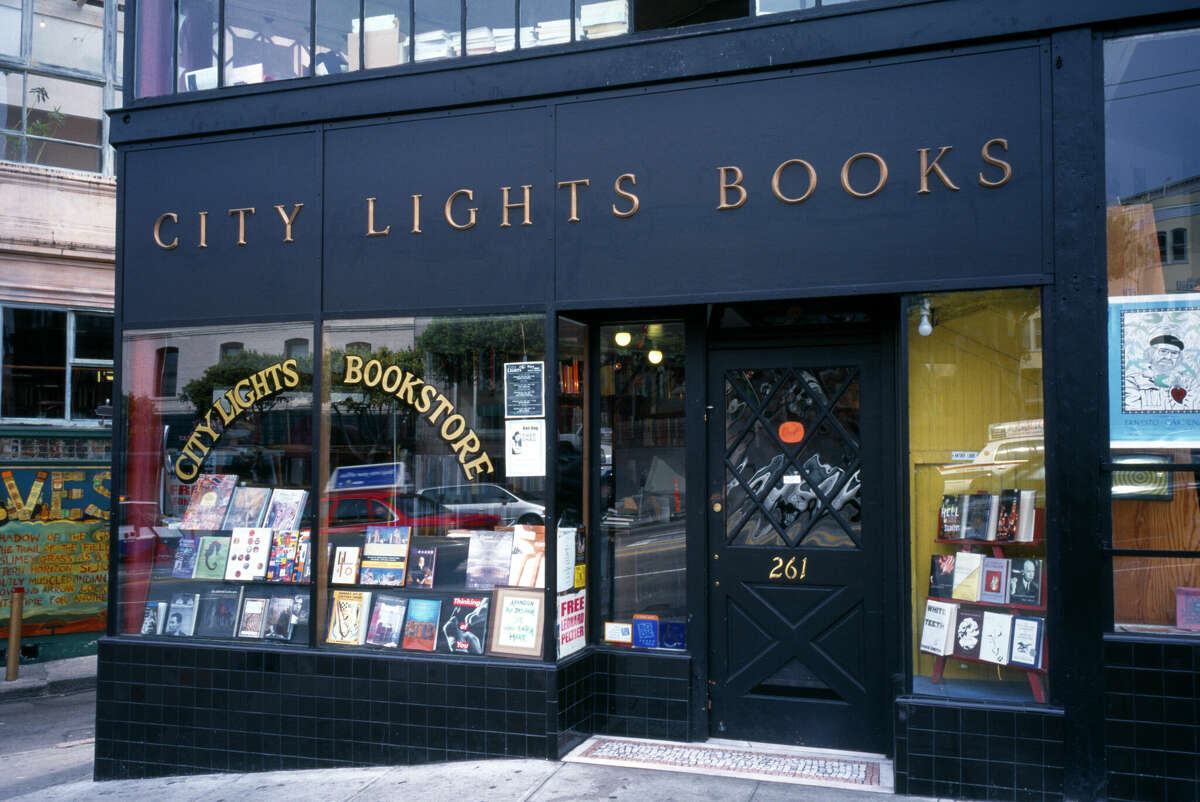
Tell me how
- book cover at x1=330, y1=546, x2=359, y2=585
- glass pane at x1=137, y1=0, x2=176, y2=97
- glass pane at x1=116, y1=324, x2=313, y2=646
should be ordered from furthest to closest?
1. glass pane at x1=137, y1=0, x2=176, y2=97
2. glass pane at x1=116, y1=324, x2=313, y2=646
3. book cover at x1=330, y1=546, x2=359, y2=585

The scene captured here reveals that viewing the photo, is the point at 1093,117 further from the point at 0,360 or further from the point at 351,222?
the point at 0,360

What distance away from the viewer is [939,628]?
19.4 ft

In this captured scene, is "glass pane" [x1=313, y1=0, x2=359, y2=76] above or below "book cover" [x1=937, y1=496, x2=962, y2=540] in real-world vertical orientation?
above

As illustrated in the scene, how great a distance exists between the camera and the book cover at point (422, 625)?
22.0 feet

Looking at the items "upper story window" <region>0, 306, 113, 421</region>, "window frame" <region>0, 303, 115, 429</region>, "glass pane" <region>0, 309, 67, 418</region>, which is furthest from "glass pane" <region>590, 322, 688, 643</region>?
"glass pane" <region>0, 309, 67, 418</region>

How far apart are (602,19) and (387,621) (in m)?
4.41

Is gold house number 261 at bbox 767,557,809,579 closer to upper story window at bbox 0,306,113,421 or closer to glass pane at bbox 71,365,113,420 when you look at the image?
glass pane at bbox 71,365,113,420

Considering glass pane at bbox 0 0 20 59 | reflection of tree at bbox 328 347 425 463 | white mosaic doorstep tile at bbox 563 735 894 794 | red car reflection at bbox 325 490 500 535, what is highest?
glass pane at bbox 0 0 20 59

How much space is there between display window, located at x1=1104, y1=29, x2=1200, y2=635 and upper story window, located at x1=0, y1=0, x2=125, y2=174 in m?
12.3

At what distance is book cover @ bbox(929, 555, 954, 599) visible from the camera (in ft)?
19.5

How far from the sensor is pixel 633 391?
273 inches

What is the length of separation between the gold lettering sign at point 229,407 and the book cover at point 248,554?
2.06 feet

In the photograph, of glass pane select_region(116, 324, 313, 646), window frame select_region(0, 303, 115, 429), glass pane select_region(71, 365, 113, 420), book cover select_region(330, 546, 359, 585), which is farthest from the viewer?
glass pane select_region(71, 365, 113, 420)

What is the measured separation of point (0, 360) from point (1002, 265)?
11.7 meters
